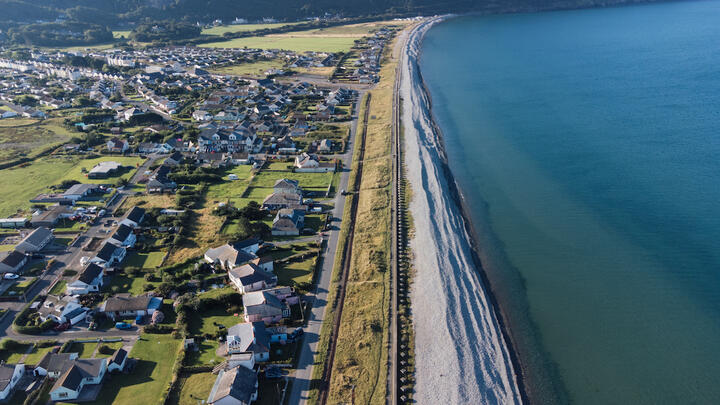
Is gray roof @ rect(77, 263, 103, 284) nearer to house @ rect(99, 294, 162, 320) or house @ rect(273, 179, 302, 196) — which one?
house @ rect(99, 294, 162, 320)

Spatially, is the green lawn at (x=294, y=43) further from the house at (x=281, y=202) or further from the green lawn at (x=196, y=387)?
the green lawn at (x=196, y=387)

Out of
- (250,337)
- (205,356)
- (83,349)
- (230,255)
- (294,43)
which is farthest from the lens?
(294,43)

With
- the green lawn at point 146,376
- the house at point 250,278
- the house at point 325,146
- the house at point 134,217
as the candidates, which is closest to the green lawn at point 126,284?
the green lawn at point 146,376

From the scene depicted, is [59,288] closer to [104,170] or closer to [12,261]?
[12,261]

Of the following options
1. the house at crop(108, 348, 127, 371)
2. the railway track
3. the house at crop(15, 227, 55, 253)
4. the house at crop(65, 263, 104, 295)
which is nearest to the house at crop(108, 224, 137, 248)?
the house at crop(65, 263, 104, 295)

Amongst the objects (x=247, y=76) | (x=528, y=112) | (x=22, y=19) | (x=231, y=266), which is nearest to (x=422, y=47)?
(x=247, y=76)

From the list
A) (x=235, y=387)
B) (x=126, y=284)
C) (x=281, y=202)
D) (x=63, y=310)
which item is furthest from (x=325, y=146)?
(x=235, y=387)

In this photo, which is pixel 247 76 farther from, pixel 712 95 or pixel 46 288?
pixel 712 95
